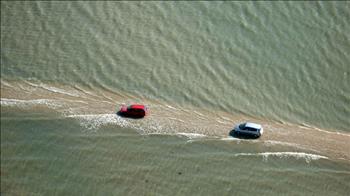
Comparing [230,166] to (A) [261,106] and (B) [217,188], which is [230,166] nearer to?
(B) [217,188]

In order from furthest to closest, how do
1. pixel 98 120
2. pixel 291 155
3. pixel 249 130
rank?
pixel 98 120 < pixel 249 130 < pixel 291 155

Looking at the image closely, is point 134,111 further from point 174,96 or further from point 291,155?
point 291,155

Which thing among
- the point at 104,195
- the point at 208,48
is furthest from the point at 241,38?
the point at 104,195

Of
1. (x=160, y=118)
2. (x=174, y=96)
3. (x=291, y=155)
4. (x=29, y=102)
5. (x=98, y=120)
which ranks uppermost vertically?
(x=174, y=96)

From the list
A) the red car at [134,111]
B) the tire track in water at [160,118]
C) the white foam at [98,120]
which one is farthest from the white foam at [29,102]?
the red car at [134,111]

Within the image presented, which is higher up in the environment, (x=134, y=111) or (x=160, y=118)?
(x=134, y=111)

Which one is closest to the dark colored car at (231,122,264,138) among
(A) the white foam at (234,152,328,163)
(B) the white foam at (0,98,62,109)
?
(A) the white foam at (234,152,328,163)

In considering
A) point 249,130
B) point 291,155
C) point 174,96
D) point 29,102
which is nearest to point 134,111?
point 174,96
